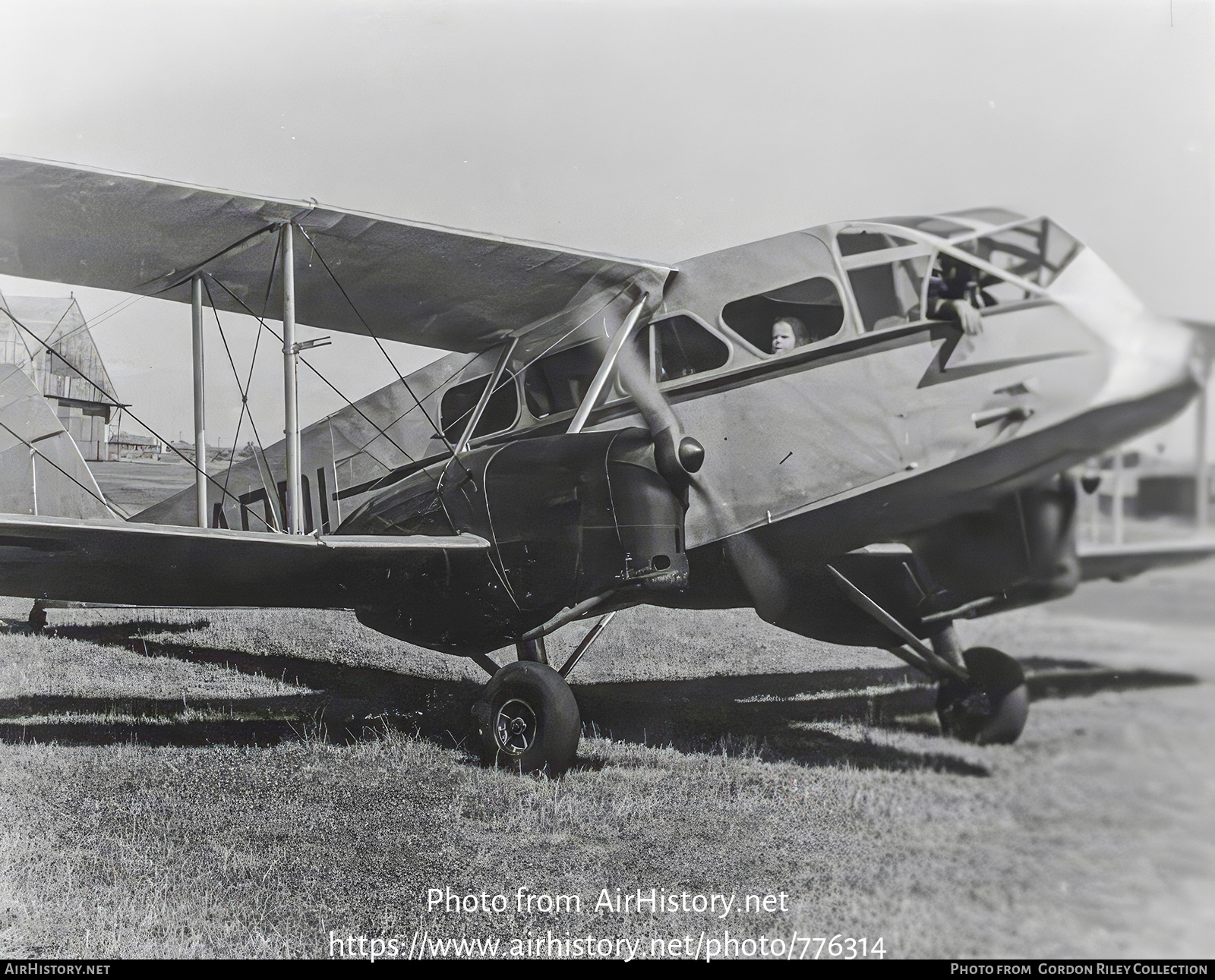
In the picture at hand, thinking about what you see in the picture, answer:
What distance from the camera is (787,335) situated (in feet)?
9.95

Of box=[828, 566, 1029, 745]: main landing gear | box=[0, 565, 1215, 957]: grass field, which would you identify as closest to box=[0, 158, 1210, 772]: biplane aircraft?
box=[828, 566, 1029, 745]: main landing gear

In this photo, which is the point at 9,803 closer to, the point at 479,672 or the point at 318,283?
the point at 479,672

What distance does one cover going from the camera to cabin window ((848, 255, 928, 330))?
9.05 feet

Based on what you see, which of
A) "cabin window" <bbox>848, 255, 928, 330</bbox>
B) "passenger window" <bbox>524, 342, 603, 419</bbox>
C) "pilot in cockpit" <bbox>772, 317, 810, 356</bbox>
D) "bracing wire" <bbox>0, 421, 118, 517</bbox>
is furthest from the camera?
"bracing wire" <bbox>0, 421, 118, 517</bbox>

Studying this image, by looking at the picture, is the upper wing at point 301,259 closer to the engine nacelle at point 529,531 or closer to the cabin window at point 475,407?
the cabin window at point 475,407

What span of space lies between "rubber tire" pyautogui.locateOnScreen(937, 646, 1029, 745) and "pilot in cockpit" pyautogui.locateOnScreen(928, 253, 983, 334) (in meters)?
1.01

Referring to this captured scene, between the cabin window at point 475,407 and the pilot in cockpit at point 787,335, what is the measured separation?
1163 millimetres

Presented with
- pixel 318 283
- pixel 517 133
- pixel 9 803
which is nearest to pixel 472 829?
pixel 9 803

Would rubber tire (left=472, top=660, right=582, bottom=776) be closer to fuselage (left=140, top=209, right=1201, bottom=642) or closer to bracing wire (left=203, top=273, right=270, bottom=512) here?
fuselage (left=140, top=209, right=1201, bottom=642)

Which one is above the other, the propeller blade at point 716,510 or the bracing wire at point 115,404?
the bracing wire at point 115,404

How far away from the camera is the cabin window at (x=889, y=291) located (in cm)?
276

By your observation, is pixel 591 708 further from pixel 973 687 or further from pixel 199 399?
pixel 199 399

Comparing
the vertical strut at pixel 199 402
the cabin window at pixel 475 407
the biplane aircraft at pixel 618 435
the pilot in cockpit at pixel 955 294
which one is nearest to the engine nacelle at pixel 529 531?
the biplane aircraft at pixel 618 435

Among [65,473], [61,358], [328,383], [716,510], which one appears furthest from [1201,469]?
[65,473]
